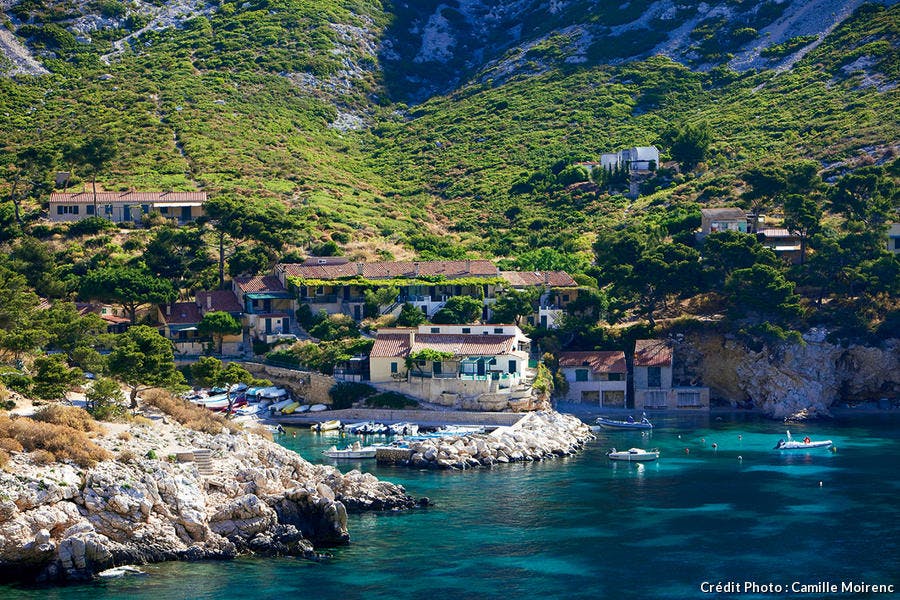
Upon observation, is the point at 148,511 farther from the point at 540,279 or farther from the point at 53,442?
the point at 540,279

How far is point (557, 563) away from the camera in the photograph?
60.6 meters

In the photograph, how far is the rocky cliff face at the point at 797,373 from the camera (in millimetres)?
103250

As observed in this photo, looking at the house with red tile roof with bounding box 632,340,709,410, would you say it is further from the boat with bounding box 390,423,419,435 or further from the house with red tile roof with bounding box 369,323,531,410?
the boat with bounding box 390,423,419,435

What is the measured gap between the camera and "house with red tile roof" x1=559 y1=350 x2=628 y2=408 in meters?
105

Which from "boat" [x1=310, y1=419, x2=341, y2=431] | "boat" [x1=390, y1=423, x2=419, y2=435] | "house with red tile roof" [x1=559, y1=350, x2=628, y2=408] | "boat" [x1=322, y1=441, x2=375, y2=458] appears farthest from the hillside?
"boat" [x1=322, y1=441, x2=375, y2=458]

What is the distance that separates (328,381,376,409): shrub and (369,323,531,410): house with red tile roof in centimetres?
94

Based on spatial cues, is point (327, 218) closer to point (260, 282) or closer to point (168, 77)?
point (260, 282)

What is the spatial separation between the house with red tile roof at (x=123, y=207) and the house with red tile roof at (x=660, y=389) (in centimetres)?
4796

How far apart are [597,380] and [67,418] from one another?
49706 mm

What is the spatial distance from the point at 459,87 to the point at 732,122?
47.9m

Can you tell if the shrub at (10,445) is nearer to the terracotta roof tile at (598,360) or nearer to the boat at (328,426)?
the boat at (328,426)

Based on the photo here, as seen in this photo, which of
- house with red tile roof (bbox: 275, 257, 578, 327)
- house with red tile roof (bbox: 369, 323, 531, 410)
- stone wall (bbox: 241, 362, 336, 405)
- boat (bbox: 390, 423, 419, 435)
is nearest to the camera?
boat (bbox: 390, 423, 419, 435)

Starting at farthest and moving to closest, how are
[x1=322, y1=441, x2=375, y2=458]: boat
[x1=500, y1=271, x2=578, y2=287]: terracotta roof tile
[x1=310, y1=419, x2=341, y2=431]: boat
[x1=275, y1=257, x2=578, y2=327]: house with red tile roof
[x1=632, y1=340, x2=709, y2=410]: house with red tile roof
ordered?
[x1=500, y1=271, x2=578, y2=287]: terracotta roof tile
[x1=275, y1=257, x2=578, y2=327]: house with red tile roof
[x1=632, y1=340, x2=709, y2=410]: house with red tile roof
[x1=310, y1=419, x2=341, y2=431]: boat
[x1=322, y1=441, x2=375, y2=458]: boat

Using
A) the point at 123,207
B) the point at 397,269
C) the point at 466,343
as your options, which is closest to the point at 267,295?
the point at 397,269
